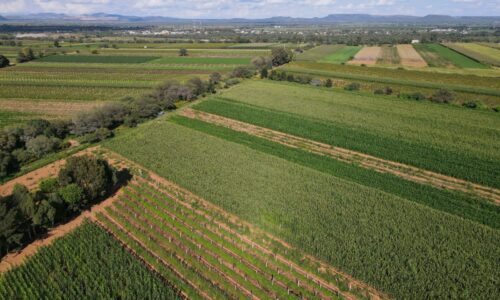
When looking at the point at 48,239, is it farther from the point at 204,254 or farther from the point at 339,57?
the point at 339,57

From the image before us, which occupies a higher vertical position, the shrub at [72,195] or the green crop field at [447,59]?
the green crop field at [447,59]

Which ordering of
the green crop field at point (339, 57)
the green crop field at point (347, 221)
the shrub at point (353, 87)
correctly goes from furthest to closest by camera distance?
1. the green crop field at point (339, 57)
2. the shrub at point (353, 87)
3. the green crop field at point (347, 221)

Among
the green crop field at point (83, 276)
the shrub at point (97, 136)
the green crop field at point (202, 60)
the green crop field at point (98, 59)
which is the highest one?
the green crop field at point (98, 59)

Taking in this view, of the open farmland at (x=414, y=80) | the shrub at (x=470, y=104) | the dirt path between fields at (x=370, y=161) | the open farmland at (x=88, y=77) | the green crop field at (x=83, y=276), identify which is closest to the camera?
the green crop field at (x=83, y=276)

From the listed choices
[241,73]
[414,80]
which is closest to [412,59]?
[414,80]

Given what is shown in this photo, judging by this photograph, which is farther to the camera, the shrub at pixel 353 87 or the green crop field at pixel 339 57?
the green crop field at pixel 339 57

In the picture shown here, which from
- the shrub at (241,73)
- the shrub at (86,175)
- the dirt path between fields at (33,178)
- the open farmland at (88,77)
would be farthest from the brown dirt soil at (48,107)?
the shrub at (241,73)

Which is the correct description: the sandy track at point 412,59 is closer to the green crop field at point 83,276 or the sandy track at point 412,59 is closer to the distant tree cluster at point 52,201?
the distant tree cluster at point 52,201
